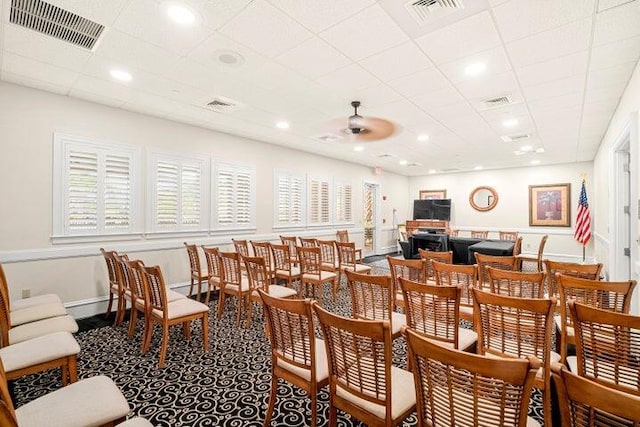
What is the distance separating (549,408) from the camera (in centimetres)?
152

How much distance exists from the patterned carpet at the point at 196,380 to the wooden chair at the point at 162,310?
0.18m

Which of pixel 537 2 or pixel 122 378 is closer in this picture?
pixel 537 2

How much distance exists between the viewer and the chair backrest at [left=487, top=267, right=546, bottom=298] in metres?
2.46

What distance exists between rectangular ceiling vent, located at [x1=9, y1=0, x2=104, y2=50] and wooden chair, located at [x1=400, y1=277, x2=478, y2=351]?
10.5 ft

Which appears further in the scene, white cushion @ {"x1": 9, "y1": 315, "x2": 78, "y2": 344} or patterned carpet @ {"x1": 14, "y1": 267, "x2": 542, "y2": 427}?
white cushion @ {"x1": 9, "y1": 315, "x2": 78, "y2": 344}

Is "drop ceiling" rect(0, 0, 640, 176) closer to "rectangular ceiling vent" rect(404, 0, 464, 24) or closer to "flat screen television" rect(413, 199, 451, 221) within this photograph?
"rectangular ceiling vent" rect(404, 0, 464, 24)

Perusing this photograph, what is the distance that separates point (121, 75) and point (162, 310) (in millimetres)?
2571

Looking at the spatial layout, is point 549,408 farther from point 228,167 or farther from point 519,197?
point 519,197

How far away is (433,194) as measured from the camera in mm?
11094

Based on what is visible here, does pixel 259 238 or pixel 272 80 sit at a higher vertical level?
pixel 272 80

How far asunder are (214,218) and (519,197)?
29.1 ft

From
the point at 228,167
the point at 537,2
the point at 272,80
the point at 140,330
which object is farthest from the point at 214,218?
the point at 537,2

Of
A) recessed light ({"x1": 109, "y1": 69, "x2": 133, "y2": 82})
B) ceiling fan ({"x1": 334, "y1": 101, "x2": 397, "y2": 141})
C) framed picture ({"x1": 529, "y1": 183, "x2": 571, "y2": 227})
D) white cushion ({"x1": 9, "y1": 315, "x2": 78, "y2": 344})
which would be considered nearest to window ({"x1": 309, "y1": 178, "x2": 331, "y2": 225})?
ceiling fan ({"x1": 334, "y1": 101, "x2": 397, "y2": 141})

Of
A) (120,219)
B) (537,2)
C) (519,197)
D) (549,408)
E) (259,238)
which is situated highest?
(537,2)
